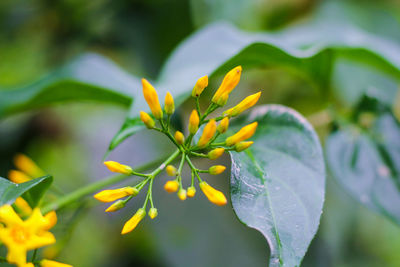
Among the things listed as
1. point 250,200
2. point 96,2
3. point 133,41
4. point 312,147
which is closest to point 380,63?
point 312,147

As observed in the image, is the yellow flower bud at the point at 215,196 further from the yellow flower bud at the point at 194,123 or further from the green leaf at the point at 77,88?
the green leaf at the point at 77,88

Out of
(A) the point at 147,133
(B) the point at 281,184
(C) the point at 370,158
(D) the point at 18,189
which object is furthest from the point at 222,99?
(A) the point at 147,133

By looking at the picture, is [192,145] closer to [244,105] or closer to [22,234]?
[244,105]

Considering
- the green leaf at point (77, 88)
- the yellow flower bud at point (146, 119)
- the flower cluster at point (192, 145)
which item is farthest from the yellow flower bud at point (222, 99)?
the green leaf at point (77, 88)

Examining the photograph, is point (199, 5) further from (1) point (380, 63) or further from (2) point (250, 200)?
(2) point (250, 200)

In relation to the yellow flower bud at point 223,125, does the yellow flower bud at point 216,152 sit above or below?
below

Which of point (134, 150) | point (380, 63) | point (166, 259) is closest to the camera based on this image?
point (380, 63)
